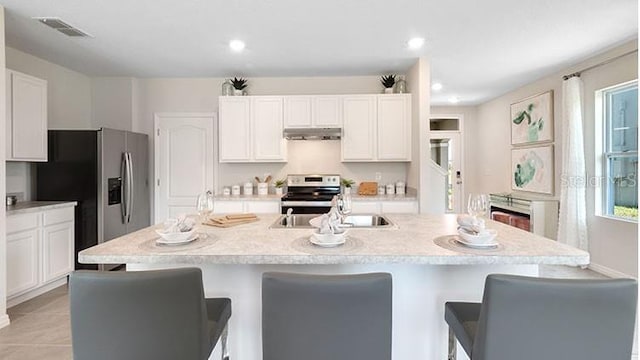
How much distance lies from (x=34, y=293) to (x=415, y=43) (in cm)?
444

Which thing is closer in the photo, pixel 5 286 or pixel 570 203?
pixel 5 286

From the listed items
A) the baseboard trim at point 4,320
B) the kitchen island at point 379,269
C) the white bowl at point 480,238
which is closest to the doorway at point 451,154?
the kitchen island at point 379,269

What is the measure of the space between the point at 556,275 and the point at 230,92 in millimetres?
4421

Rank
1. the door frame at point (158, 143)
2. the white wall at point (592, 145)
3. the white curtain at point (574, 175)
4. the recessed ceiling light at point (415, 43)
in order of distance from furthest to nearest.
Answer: the door frame at point (158, 143)
the white curtain at point (574, 175)
the white wall at point (592, 145)
the recessed ceiling light at point (415, 43)

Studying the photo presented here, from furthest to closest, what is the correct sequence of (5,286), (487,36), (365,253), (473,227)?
(487,36) < (5,286) < (473,227) < (365,253)

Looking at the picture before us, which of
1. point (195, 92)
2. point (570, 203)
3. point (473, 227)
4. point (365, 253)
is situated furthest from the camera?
point (195, 92)

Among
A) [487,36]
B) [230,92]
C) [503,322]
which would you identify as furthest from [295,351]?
[230,92]

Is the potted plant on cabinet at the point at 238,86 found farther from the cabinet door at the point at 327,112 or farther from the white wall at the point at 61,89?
the white wall at the point at 61,89

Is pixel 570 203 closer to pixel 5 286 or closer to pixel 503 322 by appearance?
pixel 503 322

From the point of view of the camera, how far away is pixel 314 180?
443cm

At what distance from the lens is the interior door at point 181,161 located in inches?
186

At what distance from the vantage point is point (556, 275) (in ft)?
12.4

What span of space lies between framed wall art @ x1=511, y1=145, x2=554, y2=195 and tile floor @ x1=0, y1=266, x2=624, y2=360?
18.1ft

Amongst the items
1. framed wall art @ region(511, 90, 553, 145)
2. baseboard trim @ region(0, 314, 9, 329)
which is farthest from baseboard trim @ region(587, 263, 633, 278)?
baseboard trim @ region(0, 314, 9, 329)
